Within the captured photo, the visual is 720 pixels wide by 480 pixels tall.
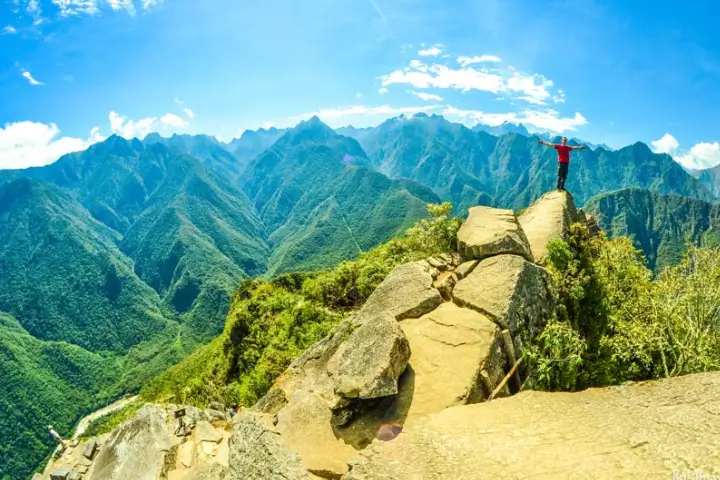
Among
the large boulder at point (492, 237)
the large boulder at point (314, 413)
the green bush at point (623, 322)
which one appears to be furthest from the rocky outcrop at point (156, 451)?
the large boulder at point (492, 237)

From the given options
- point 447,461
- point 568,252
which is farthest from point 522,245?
point 447,461

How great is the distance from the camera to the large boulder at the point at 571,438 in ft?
25.8

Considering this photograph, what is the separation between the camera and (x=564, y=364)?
12.6 m

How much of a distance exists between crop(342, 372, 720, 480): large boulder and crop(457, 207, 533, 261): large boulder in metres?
7.32

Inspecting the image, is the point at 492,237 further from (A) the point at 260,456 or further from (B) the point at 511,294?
(A) the point at 260,456

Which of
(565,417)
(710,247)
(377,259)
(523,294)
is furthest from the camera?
(377,259)

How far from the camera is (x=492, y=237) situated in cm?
1748

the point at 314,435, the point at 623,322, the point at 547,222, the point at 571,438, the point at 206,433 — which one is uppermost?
the point at 547,222

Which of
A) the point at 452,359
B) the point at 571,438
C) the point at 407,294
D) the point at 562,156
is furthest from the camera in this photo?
the point at 562,156

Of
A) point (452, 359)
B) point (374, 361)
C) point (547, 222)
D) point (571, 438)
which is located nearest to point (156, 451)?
point (374, 361)

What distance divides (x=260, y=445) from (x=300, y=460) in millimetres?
1411

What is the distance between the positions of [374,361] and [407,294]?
5.05m

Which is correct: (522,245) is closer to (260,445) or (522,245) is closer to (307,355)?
(307,355)

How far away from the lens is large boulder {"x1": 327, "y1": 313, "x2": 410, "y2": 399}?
36.5ft
